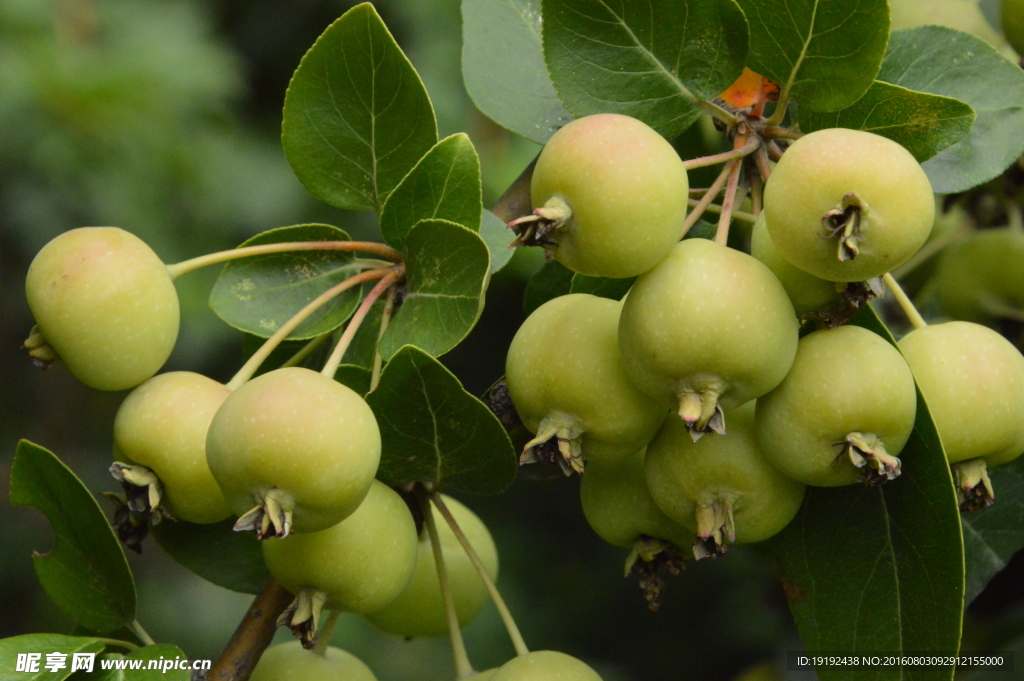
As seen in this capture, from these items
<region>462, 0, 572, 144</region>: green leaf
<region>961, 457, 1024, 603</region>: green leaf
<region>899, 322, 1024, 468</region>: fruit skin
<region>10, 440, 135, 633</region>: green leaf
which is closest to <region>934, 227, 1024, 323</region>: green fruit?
<region>961, 457, 1024, 603</region>: green leaf

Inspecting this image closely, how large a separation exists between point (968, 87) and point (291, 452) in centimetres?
77

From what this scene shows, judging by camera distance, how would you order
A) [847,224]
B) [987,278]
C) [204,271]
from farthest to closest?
[204,271] → [987,278] → [847,224]

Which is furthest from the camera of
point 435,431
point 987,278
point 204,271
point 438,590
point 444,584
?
point 204,271

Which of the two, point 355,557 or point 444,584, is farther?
point 444,584

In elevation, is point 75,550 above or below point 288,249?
below

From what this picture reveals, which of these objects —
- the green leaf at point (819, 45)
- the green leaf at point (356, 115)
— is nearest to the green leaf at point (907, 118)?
the green leaf at point (819, 45)

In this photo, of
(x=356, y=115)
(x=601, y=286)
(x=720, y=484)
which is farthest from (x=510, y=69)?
(x=720, y=484)

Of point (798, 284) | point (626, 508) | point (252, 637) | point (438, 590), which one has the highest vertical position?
point (798, 284)

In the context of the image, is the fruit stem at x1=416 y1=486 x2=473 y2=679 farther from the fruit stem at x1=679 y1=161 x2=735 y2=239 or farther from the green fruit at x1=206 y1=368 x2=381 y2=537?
the fruit stem at x1=679 y1=161 x2=735 y2=239

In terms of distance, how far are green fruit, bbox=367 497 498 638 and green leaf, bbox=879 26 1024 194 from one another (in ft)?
2.13

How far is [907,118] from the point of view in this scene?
0.83 m

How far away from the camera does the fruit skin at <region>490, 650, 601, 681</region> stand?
0.84 meters

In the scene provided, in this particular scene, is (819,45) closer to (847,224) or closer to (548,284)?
(847,224)

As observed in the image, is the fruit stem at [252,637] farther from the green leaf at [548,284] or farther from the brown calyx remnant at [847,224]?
the brown calyx remnant at [847,224]
